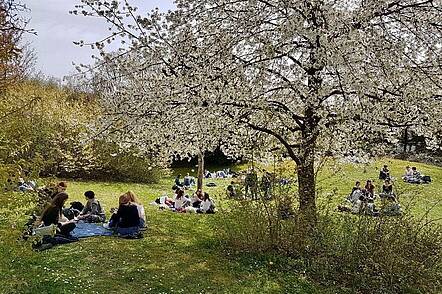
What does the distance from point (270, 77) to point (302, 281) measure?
3601 millimetres

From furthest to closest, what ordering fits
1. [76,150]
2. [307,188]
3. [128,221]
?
[76,150] → [128,221] → [307,188]

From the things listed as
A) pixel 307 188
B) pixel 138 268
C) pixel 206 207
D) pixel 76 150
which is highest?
pixel 76 150

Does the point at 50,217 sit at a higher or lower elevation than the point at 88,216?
higher

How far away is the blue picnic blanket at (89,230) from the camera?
30.3ft

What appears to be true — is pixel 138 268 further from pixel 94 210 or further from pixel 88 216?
pixel 94 210

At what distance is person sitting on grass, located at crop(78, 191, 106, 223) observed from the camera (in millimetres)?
10516

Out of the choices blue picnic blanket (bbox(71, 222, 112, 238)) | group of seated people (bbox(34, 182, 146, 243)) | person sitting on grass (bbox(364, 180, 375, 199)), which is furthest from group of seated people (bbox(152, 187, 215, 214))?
person sitting on grass (bbox(364, 180, 375, 199))

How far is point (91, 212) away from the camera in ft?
35.0

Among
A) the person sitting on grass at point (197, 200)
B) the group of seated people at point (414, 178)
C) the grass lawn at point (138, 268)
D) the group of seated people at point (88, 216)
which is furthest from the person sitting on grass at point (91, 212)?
the group of seated people at point (414, 178)

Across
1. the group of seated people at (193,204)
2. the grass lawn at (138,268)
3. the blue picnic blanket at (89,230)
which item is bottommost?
the grass lawn at (138,268)

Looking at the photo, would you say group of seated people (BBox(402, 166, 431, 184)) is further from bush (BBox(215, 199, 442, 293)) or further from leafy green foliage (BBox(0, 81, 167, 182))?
bush (BBox(215, 199, 442, 293))

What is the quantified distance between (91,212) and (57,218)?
2109 millimetres

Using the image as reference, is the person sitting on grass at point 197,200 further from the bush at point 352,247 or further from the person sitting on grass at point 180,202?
the bush at point 352,247

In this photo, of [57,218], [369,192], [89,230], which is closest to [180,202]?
[89,230]
